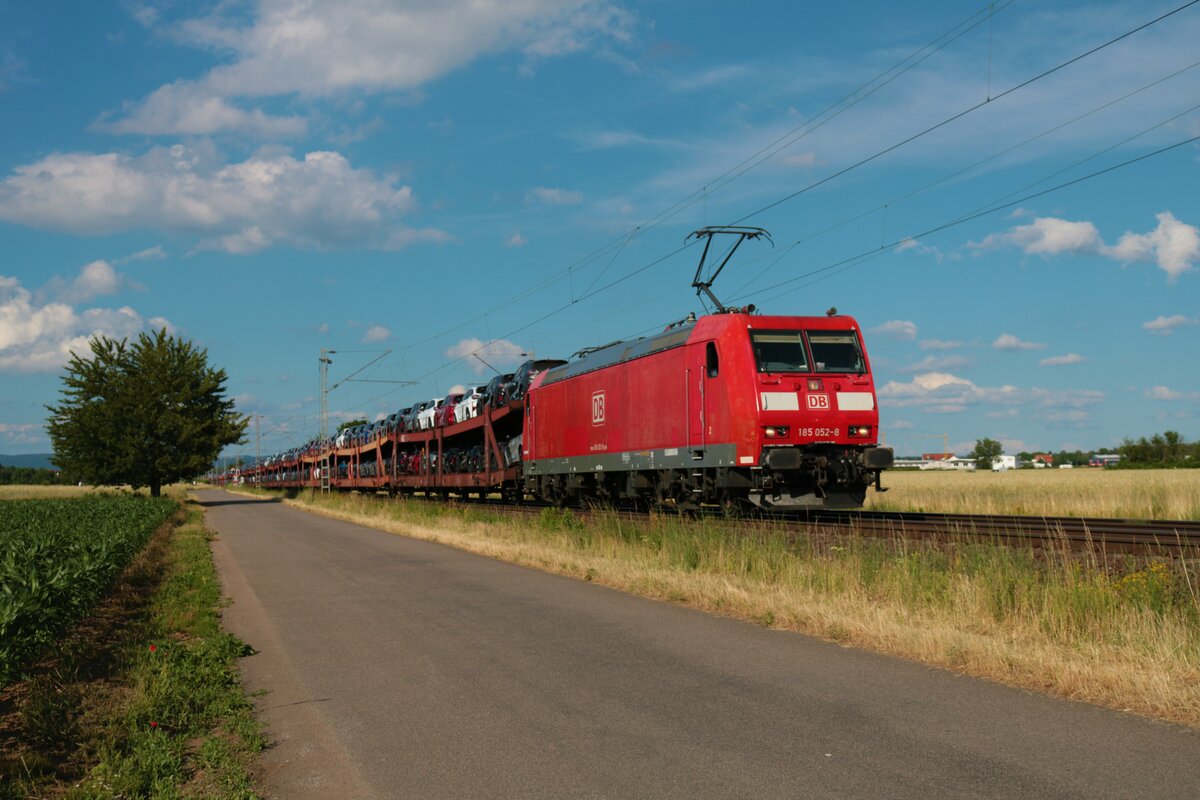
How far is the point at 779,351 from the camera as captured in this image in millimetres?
18156

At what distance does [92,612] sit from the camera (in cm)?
1185

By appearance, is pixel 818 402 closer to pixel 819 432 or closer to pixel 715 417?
pixel 819 432

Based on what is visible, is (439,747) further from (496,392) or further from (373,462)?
(373,462)

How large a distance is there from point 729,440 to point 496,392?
1741 centimetres

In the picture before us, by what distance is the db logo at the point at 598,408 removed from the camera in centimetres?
2414

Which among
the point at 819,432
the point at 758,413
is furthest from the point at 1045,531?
the point at 758,413

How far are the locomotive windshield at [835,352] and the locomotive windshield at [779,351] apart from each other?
29 cm

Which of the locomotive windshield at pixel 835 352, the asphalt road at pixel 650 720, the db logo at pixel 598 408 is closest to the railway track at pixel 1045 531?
the locomotive windshield at pixel 835 352

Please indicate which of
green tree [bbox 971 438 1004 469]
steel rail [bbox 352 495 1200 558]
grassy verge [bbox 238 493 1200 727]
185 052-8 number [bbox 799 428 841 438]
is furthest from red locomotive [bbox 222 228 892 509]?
green tree [bbox 971 438 1004 469]

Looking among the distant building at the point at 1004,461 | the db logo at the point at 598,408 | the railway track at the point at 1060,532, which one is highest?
the db logo at the point at 598,408

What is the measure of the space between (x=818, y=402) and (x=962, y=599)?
8.90m

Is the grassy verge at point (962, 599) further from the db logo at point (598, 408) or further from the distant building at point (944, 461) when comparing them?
the distant building at point (944, 461)

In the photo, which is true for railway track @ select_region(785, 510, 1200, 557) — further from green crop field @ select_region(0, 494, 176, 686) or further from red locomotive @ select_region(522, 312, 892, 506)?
green crop field @ select_region(0, 494, 176, 686)

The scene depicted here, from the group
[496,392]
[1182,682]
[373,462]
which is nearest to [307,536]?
[496,392]
